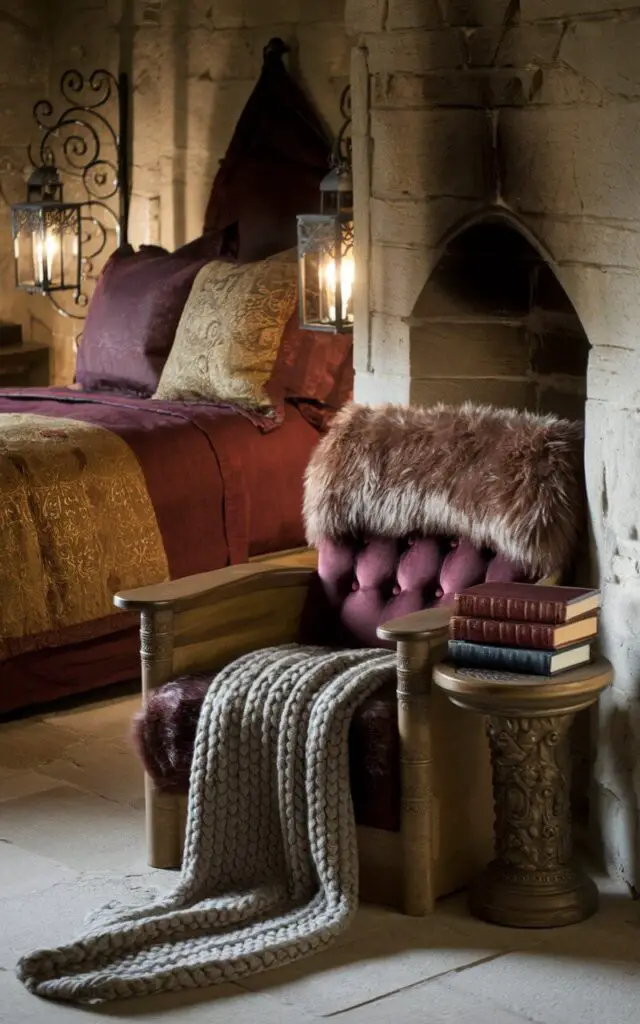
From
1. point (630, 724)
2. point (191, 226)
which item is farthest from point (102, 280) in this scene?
point (630, 724)

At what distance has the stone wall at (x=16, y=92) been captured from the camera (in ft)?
22.4

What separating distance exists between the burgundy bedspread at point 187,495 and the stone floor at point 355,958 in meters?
0.83

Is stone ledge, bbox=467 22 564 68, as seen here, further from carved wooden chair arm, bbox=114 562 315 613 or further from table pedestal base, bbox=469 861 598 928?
table pedestal base, bbox=469 861 598 928

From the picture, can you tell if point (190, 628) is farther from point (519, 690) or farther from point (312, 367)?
point (312, 367)

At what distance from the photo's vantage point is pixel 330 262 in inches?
183

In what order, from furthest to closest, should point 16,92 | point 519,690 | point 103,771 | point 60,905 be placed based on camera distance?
point 16,92 → point 103,771 → point 60,905 → point 519,690

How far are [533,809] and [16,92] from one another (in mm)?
4496

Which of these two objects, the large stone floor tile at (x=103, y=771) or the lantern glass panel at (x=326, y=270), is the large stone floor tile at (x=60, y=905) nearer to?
the large stone floor tile at (x=103, y=771)

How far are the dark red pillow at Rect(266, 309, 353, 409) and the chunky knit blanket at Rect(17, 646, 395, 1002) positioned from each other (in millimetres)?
1789

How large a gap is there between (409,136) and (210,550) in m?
1.64

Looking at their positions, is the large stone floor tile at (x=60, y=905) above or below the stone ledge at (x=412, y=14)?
below

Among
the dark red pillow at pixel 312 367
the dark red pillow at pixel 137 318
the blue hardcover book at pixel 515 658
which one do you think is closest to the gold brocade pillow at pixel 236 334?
the dark red pillow at pixel 312 367

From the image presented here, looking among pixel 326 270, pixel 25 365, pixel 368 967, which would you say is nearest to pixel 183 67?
pixel 25 365

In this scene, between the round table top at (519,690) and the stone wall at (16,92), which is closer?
the round table top at (519,690)
